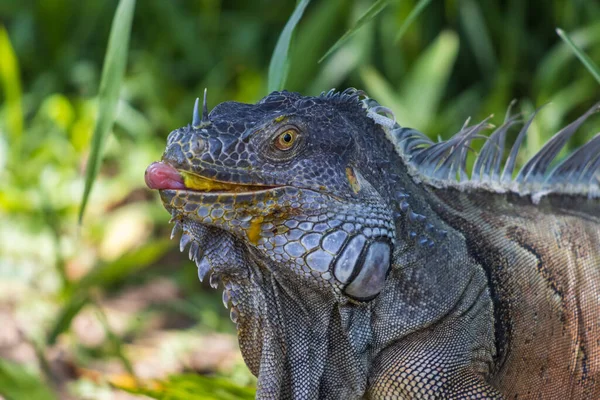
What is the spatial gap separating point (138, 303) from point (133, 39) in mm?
2997

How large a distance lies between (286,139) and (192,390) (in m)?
1.11

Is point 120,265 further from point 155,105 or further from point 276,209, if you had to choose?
point 276,209

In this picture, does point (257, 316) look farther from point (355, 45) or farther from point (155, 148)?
point (355, 45)

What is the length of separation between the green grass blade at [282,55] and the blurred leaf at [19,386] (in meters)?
1.27

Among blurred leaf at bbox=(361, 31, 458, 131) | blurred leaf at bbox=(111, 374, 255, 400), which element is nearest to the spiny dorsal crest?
blurred leaf at bbox=(111, 374, 255, 400)

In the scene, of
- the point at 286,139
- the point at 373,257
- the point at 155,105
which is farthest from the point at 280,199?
the point at 155,105

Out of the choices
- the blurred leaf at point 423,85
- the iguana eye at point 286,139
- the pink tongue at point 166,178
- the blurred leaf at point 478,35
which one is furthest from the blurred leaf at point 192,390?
the blurred leaf at point 478,35

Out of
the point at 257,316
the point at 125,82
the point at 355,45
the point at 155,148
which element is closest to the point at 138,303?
the point at 155,148

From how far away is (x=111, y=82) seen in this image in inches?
95.0

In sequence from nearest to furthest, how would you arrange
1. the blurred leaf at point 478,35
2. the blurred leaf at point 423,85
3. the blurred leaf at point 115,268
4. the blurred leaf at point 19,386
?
the blurred leaf at point 19,386 < the blurred leaf at point 115,268 < the blurred leaf at point 423,85 < the blurred leaf at point 478,35

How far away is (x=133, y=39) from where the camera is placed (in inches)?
288

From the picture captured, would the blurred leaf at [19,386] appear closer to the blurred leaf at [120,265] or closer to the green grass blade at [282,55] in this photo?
the green grass blade at [282,55]

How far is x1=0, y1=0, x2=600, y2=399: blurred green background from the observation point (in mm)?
4637

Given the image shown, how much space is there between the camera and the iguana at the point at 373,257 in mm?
2049
